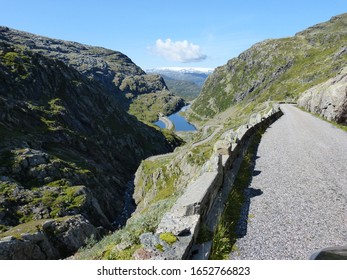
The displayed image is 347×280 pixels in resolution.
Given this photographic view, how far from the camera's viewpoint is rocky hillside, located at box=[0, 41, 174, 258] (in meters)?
80.2

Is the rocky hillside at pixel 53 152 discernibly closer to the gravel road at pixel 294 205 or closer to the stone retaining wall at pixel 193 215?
the stone retaining wall at pixel 193 215

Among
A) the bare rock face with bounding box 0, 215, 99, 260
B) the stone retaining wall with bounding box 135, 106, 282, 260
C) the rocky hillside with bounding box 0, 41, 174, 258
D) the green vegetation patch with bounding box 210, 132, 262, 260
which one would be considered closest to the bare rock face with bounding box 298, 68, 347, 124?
the green vegetation patch with bounding box 210, 132, 262, 260

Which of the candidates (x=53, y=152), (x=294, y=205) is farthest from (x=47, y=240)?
(x=53, y=152)

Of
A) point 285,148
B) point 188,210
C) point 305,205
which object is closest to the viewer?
point 188,210

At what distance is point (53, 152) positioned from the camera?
120m

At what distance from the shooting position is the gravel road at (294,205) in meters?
11.0

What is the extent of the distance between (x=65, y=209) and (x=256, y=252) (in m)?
79.3

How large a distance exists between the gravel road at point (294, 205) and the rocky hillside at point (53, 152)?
39.9m

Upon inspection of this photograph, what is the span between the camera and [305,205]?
47.9ft

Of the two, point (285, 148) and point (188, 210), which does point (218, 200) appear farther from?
point (285, 148)

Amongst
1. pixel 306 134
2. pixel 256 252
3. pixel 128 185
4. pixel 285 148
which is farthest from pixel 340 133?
pixel 128 185

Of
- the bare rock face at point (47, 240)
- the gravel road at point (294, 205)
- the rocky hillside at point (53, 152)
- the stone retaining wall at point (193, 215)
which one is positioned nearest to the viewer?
the stone retaining wall at point (193, 215)

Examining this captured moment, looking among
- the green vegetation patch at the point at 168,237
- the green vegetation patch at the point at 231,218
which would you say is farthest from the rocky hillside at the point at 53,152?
the green vegetation patch at the point at 168,237

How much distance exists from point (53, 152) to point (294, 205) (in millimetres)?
118638
